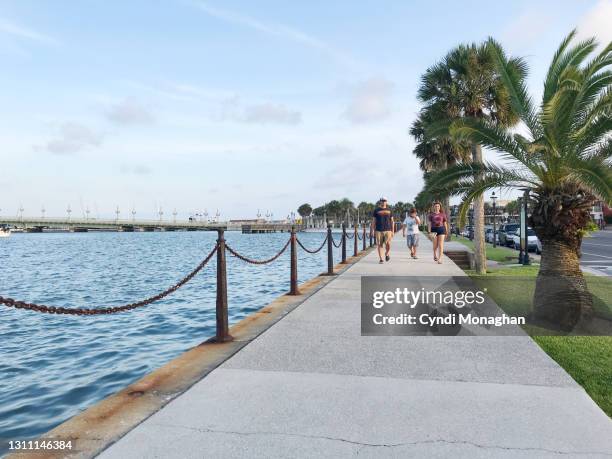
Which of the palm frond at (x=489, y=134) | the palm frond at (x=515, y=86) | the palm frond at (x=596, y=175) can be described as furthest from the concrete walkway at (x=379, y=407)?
the palm frond at (x=515, y=86)

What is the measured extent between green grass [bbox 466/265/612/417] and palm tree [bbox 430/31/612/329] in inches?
33.5

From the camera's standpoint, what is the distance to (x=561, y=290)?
7164 mm

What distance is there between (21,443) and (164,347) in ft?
17.0

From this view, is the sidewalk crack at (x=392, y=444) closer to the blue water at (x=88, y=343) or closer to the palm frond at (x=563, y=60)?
the blue water at (x=88, y=343)

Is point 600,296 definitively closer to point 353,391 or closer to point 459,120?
point 459,120

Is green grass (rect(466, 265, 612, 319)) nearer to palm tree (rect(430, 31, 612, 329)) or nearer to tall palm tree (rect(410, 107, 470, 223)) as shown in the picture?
palm tree (rect(430, 31, 612, 329))

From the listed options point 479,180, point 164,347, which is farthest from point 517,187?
point 164,347

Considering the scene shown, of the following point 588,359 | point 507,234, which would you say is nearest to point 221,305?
point 588,359

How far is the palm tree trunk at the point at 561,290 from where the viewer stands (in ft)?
23.4

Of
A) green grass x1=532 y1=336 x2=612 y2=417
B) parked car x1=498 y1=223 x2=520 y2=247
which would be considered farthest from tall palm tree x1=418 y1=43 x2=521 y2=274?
parked car x1=498 y1=223 x2=520 y2=247

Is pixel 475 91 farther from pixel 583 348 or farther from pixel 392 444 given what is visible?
pixel 392 444

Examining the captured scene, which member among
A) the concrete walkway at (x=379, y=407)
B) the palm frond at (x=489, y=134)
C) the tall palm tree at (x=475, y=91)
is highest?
the tall palm tree at (x=475, y=91)

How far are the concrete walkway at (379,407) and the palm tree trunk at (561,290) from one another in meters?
1.93

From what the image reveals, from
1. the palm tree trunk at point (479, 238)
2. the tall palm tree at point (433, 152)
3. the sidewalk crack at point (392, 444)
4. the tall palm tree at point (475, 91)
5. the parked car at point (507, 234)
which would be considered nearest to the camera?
the sidewalk crack at point (392, 444)
